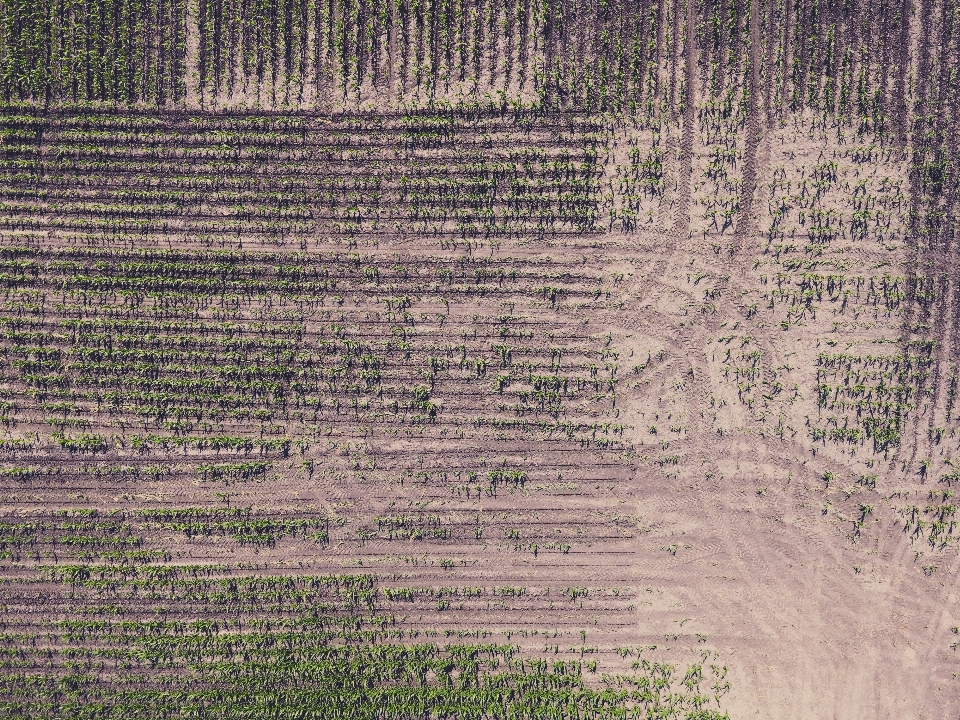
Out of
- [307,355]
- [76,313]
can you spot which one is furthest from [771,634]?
[76,313]

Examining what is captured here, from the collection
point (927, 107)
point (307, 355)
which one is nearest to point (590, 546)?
point (307, 355)

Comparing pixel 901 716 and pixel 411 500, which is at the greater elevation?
pixel 411 500

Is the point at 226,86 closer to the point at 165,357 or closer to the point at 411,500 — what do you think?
the point at 165,357

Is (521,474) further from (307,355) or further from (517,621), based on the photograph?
(307,355)

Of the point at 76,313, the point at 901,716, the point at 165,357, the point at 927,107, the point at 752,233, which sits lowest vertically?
the point at 901,716

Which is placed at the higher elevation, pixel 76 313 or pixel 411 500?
pixel 76 313

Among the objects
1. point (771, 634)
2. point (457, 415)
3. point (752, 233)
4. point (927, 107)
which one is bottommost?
point (771, 634)
